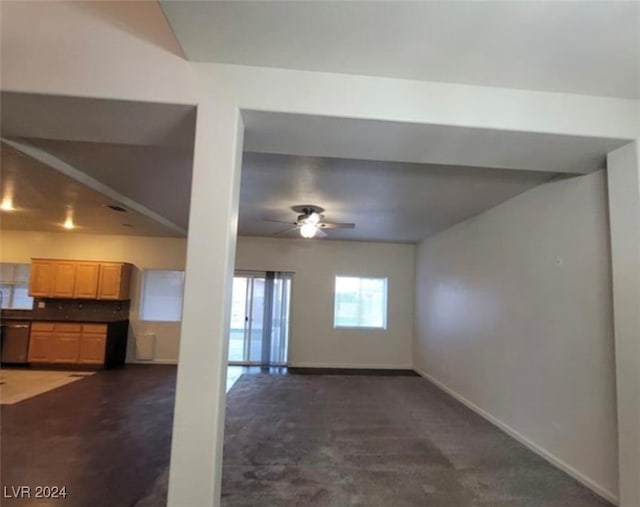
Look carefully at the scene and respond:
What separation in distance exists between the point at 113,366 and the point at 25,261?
A: 265cm

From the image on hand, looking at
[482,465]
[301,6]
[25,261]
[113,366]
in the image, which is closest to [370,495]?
[482,465]

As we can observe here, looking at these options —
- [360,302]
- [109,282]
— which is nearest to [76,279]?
[109,282]

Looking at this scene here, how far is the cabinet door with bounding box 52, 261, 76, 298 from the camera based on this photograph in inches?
267

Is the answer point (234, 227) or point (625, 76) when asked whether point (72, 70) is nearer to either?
point (234, 227)

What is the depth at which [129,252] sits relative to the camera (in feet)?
24.0

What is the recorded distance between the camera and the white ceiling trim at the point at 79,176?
2.99 metres

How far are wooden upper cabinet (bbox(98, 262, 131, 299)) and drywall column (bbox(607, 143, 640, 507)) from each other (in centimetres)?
Result: 721

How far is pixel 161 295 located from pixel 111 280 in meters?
0.94

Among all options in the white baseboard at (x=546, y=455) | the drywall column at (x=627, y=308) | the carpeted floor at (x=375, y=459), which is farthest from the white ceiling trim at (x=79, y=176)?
the white baseboard at (x=546, y=455)

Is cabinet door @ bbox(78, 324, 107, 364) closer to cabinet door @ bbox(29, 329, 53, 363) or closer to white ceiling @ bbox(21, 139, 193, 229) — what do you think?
cabinet door @ bbox(29, 329, 53, 363)

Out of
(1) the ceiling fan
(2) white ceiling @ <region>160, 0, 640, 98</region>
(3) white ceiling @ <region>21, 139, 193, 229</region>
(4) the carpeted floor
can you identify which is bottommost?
(4) the carpeted floor

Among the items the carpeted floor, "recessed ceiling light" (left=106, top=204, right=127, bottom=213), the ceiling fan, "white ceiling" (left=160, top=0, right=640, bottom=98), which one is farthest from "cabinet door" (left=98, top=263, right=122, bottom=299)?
"white ceiling" (left=160, top=0, right=640, bottom=98)

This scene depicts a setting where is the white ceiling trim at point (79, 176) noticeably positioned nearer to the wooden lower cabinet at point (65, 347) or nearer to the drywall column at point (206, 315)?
the drywall column at point (206, 315)

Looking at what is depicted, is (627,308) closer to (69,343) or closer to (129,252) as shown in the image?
(129,252)
